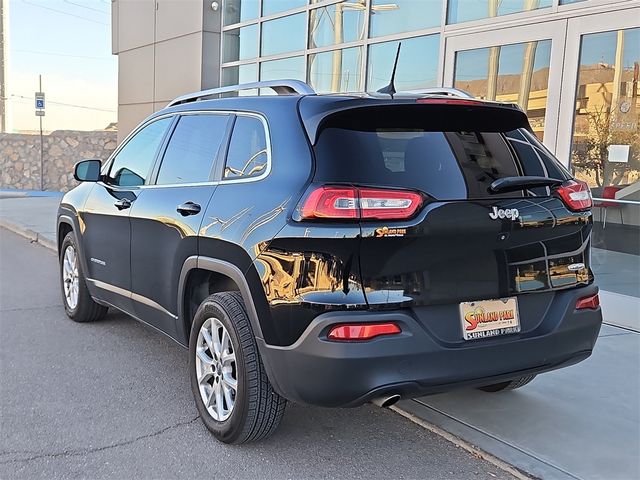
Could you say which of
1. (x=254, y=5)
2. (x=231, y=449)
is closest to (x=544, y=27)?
(x=231, y=449)

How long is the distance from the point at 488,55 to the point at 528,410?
188 inches

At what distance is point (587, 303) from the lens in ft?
11.3

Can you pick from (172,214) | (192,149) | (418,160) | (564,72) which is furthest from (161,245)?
(564,72)

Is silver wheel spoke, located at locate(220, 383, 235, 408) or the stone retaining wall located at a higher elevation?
the stone retaining wall

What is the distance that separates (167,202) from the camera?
13.6 ft

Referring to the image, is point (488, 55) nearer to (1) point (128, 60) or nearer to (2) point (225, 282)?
(2) point (225, 282)

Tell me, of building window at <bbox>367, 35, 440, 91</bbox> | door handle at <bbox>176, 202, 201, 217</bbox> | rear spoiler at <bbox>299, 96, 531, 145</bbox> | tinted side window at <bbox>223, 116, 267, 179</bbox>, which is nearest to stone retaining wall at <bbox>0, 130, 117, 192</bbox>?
building window at <bbox>367, 35, 440, 91</bbox>

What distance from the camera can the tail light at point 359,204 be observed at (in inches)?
114

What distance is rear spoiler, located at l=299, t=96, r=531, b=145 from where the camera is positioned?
10.3 feet

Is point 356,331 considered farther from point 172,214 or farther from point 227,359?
point 172,214

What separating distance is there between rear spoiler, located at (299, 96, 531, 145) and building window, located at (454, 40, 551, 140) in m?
3.77

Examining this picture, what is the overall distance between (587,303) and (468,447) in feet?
3.23

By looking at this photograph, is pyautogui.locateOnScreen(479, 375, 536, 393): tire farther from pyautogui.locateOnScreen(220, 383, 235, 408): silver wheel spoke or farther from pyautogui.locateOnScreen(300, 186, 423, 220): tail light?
pyautogui.locateOnScreen(300, 186, 423, 220): tail light

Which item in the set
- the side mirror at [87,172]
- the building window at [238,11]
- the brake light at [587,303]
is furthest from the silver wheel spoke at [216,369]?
the building window at [238,11]
